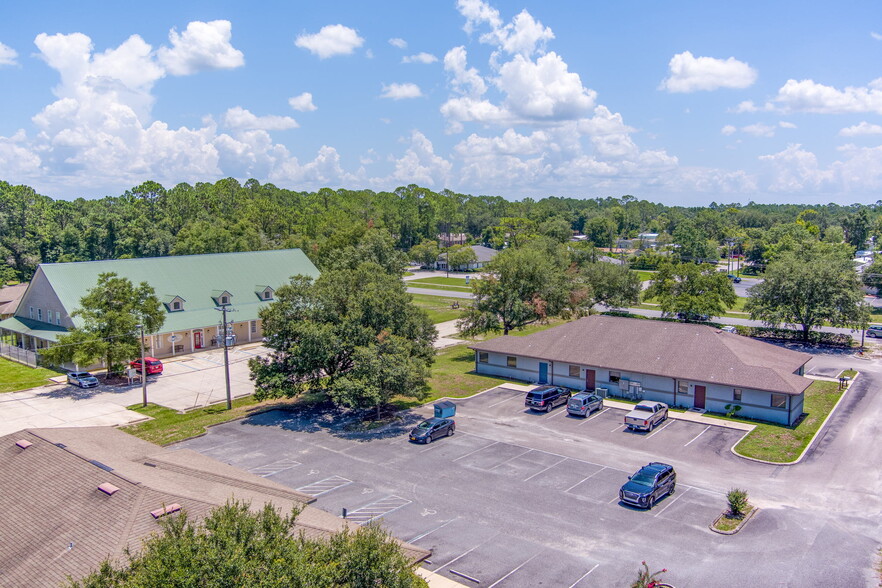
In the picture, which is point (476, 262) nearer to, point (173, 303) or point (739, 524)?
point (173, 303)

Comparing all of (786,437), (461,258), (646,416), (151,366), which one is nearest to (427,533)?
(646,416)

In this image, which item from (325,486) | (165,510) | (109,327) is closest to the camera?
(165,510)

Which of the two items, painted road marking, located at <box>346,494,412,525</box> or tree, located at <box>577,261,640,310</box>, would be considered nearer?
painted road marking, located at <box>346,494,412,525</box>

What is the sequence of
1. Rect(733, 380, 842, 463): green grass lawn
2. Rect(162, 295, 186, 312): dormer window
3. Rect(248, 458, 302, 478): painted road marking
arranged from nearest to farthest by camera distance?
Rect(248, 458, 302, 478): painted road marking, Rect(733, 380, 842, 463): green grass lawn, Rect(162, 295, 186, 312): dormer window

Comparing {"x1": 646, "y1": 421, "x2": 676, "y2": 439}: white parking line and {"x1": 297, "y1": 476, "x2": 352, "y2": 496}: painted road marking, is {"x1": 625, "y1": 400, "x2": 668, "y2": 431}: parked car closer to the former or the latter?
{"x1": 646, "y1": 421, "x2": 676, "y2": 439}: white parking line

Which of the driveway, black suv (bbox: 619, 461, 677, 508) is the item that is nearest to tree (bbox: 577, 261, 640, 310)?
the driveway

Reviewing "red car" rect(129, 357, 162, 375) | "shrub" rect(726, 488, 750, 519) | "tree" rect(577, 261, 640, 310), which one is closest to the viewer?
"shrub" rect(726, 488, 750, 519)

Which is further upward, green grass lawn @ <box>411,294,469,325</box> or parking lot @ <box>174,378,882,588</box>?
green grass lawn @ <box>411,294,469,325</box>

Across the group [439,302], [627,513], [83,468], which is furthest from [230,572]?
[439,302]
